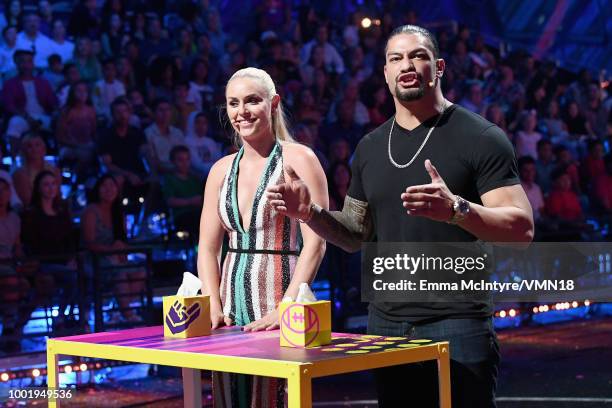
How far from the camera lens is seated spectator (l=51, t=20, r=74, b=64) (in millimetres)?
7590

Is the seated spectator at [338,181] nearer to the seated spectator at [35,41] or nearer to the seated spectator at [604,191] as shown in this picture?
the seated spectator at [35,41]

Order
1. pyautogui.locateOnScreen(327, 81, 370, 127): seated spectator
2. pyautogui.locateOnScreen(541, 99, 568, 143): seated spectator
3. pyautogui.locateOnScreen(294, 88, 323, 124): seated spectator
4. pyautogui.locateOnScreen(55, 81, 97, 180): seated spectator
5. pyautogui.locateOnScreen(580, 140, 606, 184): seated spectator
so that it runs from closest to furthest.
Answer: pyautogui.locateOnScreen(55, 81, 97, 180): seated spectator < pyautogui.locateOnScreen(294, 88, 323, 124): seated spectator < pyautogui.locateOnScreen(327, 81, 370, 127): seated spectator < pyautogui.locateOnScreen(580, 140, 606, 184): seated spectator < pyautogui.locateOnScreen(541, 99, 568, 143): seated spectator

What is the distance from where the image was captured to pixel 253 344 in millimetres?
2717

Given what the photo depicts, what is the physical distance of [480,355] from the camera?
2752mm

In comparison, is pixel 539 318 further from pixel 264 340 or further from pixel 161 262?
pixel 264 340

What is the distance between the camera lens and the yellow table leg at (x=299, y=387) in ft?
7.67

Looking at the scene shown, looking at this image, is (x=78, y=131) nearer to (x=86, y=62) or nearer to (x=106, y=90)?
(x=106, y=90)

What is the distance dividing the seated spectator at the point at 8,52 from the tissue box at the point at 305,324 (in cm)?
528

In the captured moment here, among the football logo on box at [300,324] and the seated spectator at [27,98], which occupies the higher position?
the seated spectator at [27,98]

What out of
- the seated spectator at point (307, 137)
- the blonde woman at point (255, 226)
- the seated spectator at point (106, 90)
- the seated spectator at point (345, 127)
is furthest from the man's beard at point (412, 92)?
the seated spectator at point (345, 127)

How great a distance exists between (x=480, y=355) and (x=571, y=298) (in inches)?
245

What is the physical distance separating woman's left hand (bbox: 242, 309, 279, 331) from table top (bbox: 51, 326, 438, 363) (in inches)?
1.4

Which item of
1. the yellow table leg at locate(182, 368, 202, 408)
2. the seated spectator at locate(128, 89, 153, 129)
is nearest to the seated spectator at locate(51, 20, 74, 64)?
the seated spectator at locate(128, 89, 153, 129)

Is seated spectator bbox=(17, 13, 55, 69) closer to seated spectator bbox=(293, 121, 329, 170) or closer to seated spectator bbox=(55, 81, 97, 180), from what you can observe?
seated spectator bbox=(55, 81, 97, 180)
